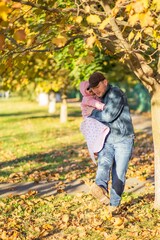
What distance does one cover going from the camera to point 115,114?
6746 millimetres

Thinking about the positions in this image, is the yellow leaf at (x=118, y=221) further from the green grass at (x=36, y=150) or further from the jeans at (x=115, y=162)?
the green grass at (x=36, y=150)

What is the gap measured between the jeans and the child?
0.39 ft

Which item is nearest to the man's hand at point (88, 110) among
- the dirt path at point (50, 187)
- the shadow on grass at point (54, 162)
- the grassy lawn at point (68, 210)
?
the grassy lawn at point (68, 210)

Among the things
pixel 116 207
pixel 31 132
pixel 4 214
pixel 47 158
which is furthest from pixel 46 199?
pixel 31 132

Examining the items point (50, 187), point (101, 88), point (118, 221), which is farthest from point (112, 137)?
point (50, 187)

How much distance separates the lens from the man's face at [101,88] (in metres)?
6.76

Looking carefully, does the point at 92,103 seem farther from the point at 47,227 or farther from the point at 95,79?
the point at 47,227

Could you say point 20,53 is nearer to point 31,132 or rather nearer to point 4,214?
point 4,214

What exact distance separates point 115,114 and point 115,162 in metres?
0.75

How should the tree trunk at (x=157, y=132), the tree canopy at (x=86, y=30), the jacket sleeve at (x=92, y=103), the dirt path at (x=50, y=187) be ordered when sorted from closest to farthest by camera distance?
the tree canopy at (x=86, y=30)
the jacket sleeve at (x=92, y=103)
the tree trunk at (x=157, y=132)
the dirt path at (x=50, y=187)

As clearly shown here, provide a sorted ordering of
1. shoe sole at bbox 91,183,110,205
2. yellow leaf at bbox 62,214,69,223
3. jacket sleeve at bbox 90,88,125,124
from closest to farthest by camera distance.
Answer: shoe sole at bbox 91,183,110,205 < jacket sleeve at bbox 90,88,125,124 < yellow leaf at bbox 62,214,69,223

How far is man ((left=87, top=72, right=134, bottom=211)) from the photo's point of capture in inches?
265

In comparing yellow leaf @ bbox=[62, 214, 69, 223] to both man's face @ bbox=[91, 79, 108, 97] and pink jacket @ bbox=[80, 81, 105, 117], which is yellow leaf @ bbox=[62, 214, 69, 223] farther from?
man's face @ bbox=[91, 79, 108, 97]

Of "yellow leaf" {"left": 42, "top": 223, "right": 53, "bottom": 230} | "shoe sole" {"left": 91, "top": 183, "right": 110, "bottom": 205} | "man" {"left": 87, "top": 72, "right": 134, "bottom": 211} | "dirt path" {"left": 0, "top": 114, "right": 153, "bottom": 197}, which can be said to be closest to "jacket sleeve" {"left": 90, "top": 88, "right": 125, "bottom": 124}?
"man" {"left": 87, "top": 72, "right": 134, "bottom": 211}
